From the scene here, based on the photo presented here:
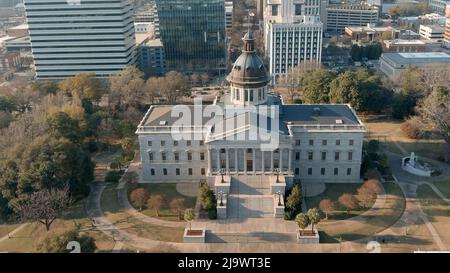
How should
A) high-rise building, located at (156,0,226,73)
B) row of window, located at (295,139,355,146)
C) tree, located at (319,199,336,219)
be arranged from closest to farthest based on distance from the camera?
1. tree, located at (319,199,336,219)
2. row of window, located at (295,139,355,146)
3. high-rise building, located at (156,0,226,73)

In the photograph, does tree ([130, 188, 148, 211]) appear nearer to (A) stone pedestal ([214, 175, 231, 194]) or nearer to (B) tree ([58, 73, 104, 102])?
(A) stone pedestal ([214, 175, 231, 194])

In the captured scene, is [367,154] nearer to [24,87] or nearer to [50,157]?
[50,157]

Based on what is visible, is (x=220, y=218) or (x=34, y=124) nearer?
(x=220, y=218)

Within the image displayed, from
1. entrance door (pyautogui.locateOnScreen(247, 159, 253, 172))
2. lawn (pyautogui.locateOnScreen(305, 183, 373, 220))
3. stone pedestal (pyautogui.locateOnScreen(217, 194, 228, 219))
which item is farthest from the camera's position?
entrance door (pyautogui.locateOnScreen(247, 159, 253, 172))

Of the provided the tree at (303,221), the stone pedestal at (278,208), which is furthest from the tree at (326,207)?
the tree at (303,221)

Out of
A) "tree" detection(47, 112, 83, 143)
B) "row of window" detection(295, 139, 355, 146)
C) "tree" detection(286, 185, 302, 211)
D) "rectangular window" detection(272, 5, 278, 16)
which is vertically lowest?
"tree" detection(286, 185, 302, 211)

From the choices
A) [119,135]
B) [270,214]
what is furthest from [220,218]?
[119,135]

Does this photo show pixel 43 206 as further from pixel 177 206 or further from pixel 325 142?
pixel 325 142

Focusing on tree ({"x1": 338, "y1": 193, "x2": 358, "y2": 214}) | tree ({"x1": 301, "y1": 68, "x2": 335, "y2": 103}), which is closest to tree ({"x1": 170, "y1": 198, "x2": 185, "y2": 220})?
tree ({"x1": 338, "y1": 193, "x2": 358, "y2": 214})
